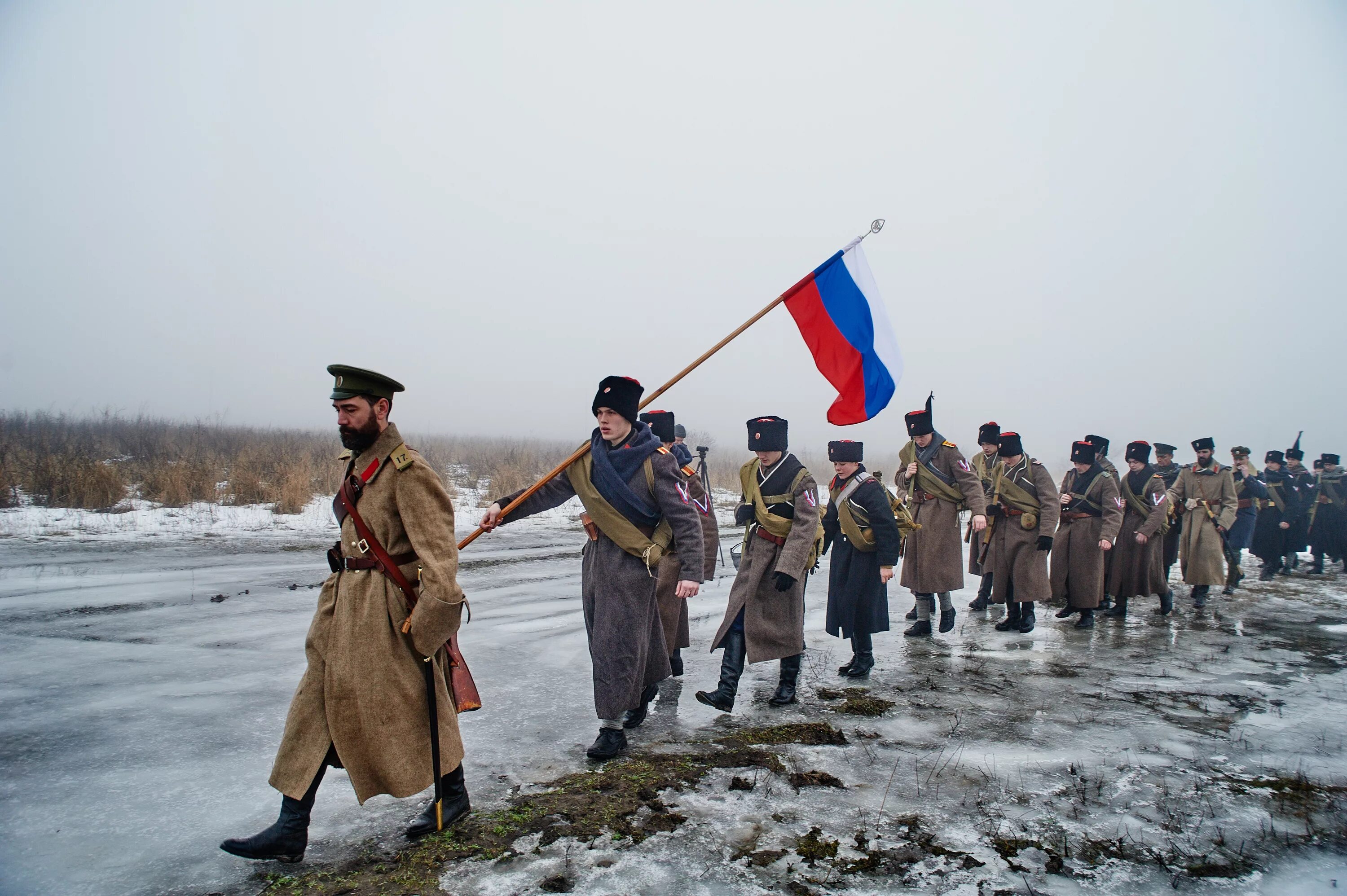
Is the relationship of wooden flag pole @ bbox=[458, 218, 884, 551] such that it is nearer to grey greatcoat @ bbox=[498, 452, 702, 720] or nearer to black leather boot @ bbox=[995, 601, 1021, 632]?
grey greatcoat @ bbox=[498, 452, 702, 720]

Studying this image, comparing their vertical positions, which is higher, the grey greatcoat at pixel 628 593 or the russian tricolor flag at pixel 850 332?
the russian tricolor flag at pixel 850 332

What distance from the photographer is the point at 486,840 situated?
10.3 feet

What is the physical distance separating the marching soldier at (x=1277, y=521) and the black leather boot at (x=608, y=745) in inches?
532

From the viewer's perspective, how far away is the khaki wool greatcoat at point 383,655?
302 cm

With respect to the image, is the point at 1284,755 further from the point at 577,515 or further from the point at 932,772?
the point at 577,515

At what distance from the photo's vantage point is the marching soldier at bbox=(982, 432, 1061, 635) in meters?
7.95

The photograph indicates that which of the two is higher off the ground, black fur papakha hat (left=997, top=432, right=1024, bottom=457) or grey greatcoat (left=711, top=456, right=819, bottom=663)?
black fur papakha hat (left=997, top=432, right=1024, bottom=457)

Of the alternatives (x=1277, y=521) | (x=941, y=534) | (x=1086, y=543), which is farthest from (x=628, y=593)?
(x=1277, y=521)

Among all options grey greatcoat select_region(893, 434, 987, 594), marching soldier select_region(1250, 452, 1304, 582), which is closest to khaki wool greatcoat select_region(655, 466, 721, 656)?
grey greatcoat select_region(893, 434, 987, 594)

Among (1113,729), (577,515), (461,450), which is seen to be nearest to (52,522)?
(577,515)

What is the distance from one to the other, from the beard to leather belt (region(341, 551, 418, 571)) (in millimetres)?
451

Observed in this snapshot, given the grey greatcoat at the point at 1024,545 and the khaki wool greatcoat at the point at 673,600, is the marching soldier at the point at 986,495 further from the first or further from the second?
the khaki wool greatcoat at the point at 673,600

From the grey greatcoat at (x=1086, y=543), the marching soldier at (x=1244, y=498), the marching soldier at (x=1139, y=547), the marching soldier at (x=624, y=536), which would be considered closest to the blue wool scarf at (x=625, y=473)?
the marching soldier at (x=624, y=536)

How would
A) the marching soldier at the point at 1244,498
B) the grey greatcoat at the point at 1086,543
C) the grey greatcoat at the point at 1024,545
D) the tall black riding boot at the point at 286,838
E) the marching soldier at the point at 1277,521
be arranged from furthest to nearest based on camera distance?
the marching soldier at the point at 1277,521
the marching soldier at the point at 1244,498
the grey greatcoat at the point at 1086,543
the grey greatcoat at the point at 1024,545
the tall black riding boot at the point at 286,838
